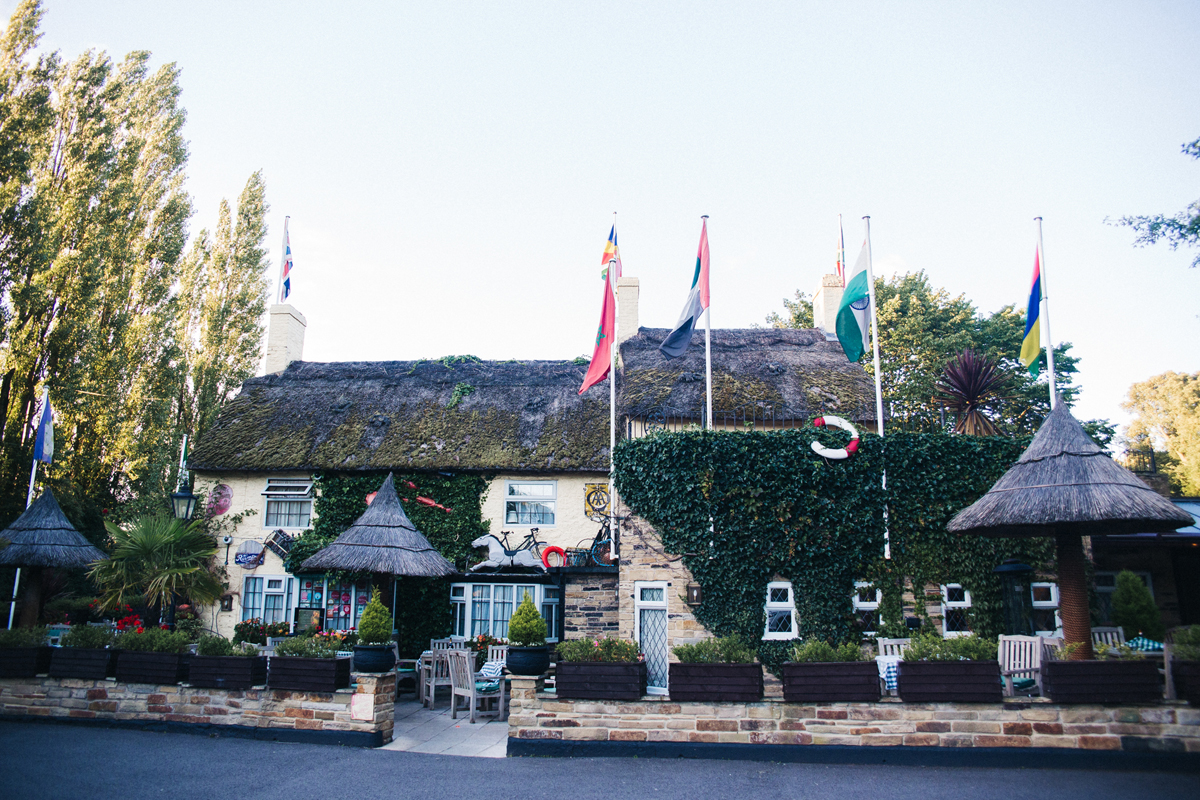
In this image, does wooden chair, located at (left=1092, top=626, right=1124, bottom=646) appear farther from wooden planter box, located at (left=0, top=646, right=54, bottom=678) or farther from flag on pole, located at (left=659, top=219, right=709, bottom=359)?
wooden planter box, located at (left=0, top=646, right=54, bottom=678)

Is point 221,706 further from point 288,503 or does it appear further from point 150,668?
point 288,503

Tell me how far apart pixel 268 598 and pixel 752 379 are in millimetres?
11029

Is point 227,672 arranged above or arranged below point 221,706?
above

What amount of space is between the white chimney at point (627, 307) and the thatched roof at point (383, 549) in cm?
766

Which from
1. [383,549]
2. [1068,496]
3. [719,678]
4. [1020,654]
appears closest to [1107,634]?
[1020,654]

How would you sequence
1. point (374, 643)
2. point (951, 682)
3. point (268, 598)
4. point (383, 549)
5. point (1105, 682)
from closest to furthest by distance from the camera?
1. point (1105, 682)
2. point (951, 682)
3. point (374, 643)
4. point (383, 549)
5. point (268, 598)

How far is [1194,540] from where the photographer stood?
39.7 ft

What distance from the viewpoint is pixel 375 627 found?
9117 mm

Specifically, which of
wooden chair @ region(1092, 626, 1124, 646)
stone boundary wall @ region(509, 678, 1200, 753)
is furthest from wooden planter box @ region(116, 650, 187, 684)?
wooden chair @ region(1092, 626, 1124, 646)

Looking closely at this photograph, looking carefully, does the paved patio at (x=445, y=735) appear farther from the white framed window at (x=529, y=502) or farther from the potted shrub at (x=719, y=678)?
the white framed window at (x=529, y=502)

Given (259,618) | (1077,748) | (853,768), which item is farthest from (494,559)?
(1077,748)

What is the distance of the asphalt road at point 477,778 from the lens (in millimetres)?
6199

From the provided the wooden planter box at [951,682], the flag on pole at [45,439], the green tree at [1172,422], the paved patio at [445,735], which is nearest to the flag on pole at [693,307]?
the wooden planter box at [951,682]

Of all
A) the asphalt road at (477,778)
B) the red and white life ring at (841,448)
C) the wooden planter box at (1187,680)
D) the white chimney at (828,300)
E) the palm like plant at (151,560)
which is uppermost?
the white chimney at (828,300)
